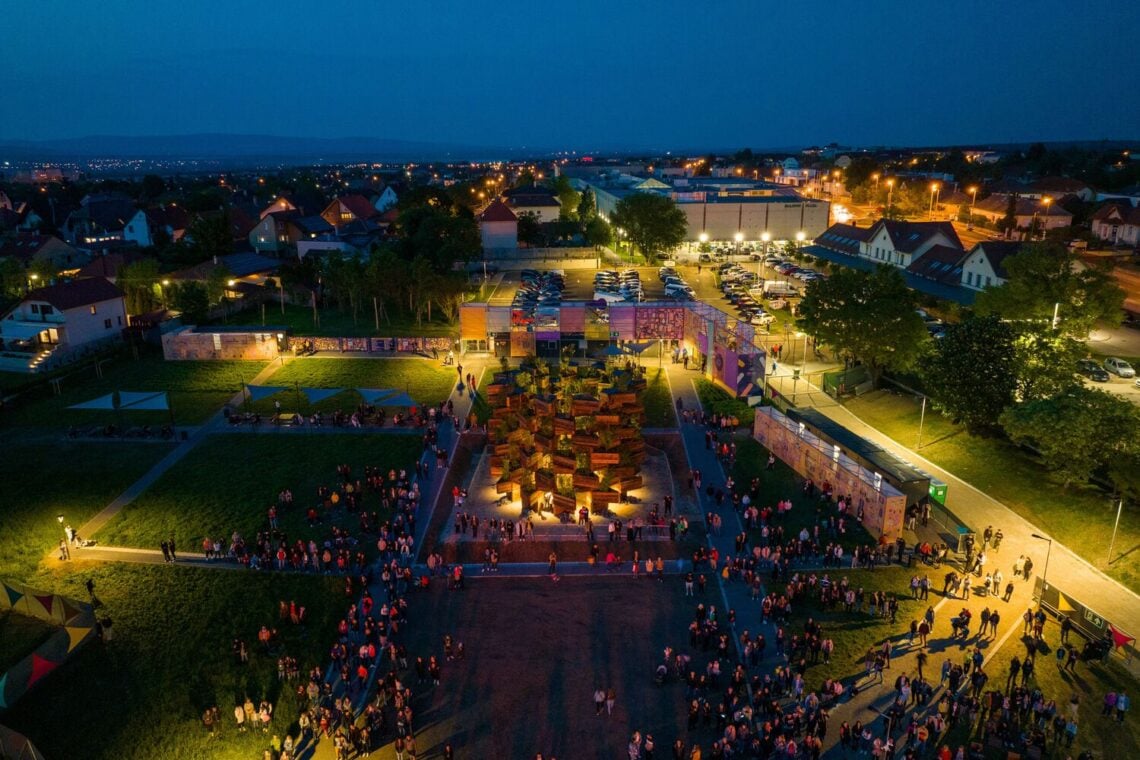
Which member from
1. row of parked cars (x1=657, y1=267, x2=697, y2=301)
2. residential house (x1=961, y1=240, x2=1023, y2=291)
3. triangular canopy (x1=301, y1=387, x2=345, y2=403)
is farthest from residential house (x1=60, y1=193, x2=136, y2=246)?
residential house (x1=961, y1=240, x2=1023, y2=291)

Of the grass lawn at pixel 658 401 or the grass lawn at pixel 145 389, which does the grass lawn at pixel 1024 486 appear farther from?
the grass lawn at pixel 145 389

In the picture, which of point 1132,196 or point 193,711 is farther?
point 1132,196

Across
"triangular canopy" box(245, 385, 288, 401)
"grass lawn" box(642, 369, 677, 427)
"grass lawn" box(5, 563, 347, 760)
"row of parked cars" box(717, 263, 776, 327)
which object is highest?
"row of parked cars" box(717, 263, 776, 327)

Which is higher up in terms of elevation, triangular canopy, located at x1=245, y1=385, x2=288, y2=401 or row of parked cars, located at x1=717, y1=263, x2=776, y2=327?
row of parked cars, located at x1=717, y1=263, x2=776, y2=327

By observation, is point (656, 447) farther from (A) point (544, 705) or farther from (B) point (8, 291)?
(B) point (8, 291)

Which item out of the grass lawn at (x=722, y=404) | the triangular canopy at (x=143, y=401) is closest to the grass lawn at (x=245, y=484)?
the triangular canopy at (x=143, y=401)

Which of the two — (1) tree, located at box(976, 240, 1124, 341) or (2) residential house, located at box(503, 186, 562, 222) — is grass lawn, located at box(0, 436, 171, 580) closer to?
(1) tree, located at box(976, 240, 1124, 341)

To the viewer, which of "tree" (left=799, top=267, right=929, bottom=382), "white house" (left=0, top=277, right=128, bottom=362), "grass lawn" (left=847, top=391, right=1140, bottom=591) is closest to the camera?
"grass lawn" (left=847, top=391, right=1140, bottom=591)

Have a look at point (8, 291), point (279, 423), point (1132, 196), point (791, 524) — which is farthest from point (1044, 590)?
point (1132, 196)
